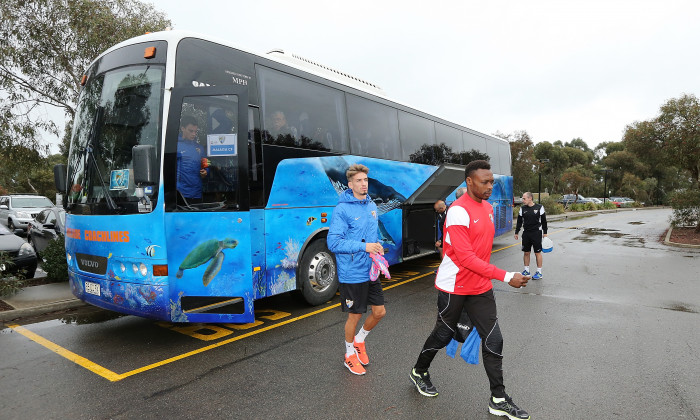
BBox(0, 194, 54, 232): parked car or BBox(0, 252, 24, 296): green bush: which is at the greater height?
BBox(0, 194, 54, 232): parked car

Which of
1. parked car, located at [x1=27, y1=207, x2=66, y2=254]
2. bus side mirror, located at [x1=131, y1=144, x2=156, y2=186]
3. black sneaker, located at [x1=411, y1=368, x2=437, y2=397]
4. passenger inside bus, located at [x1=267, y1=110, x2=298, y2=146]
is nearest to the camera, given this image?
black sneaker, located at [x1=411, y1=368, x2=437, y2=397]

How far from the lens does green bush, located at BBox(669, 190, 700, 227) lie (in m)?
17.1

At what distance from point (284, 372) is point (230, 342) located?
3.75 feet

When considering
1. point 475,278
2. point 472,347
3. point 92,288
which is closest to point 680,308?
point 472,347

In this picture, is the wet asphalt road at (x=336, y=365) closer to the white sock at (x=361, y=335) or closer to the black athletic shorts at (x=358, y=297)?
the white sock at (x=361, y=335)

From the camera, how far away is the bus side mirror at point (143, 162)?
412 cm

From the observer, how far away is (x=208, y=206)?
457cm

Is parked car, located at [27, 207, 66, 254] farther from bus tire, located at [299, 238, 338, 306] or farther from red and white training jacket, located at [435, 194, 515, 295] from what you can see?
red and white training jacket, located at [435, 194, 515, 295]

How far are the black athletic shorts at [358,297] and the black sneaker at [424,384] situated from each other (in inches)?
27.7

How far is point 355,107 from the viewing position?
7.52m

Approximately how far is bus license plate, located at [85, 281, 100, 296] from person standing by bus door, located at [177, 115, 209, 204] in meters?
1.56

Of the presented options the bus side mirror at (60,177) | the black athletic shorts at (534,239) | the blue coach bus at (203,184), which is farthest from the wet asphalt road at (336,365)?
the bus side mirror at (60,177)

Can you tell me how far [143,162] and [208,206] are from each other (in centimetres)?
80

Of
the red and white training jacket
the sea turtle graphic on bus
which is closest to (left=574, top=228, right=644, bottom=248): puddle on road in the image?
the red and white training jacket
